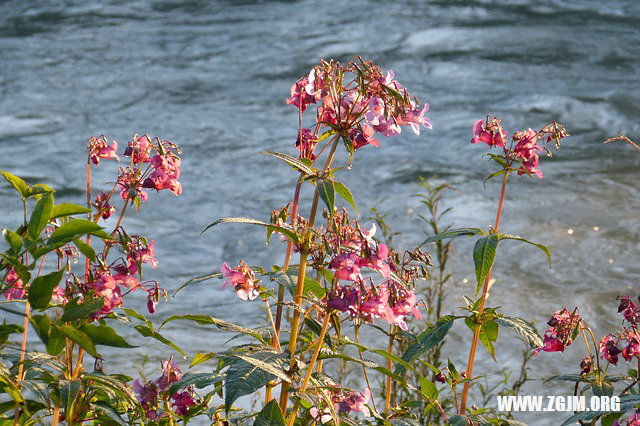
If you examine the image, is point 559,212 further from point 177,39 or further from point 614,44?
point 177,39

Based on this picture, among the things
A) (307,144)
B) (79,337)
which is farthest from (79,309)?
(307,144)

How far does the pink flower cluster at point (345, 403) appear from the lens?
1206mm

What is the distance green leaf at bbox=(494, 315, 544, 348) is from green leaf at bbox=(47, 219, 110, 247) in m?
0.57

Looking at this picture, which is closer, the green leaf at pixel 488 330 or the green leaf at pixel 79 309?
the green leaf at pixel 79 309

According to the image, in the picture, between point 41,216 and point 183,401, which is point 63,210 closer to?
point 41,216

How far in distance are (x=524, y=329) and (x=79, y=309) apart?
1.98ft

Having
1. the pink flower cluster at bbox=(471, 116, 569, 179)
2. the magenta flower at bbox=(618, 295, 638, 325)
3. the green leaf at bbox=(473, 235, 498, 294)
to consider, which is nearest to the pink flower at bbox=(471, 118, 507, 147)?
the pink flower cluster at bbox=(471, 116, 569, 179)

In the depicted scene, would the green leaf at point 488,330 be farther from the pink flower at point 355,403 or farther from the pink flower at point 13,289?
the pink flower at point 13,289

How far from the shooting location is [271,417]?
1.14m

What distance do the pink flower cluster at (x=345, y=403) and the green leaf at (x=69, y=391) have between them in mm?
288

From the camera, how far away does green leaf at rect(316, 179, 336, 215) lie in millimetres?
1067

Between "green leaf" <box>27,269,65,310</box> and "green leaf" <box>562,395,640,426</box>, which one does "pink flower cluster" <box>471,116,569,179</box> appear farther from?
"green leaf" <box>27,269,65,310</box>

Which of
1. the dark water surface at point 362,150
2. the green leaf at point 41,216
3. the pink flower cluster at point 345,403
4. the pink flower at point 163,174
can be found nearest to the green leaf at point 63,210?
the green leaf at point 41,216

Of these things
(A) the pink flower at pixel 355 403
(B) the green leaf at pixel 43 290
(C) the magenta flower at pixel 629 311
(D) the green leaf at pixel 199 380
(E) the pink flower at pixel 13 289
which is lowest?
(C) the magenta flower at pixel 629 311
